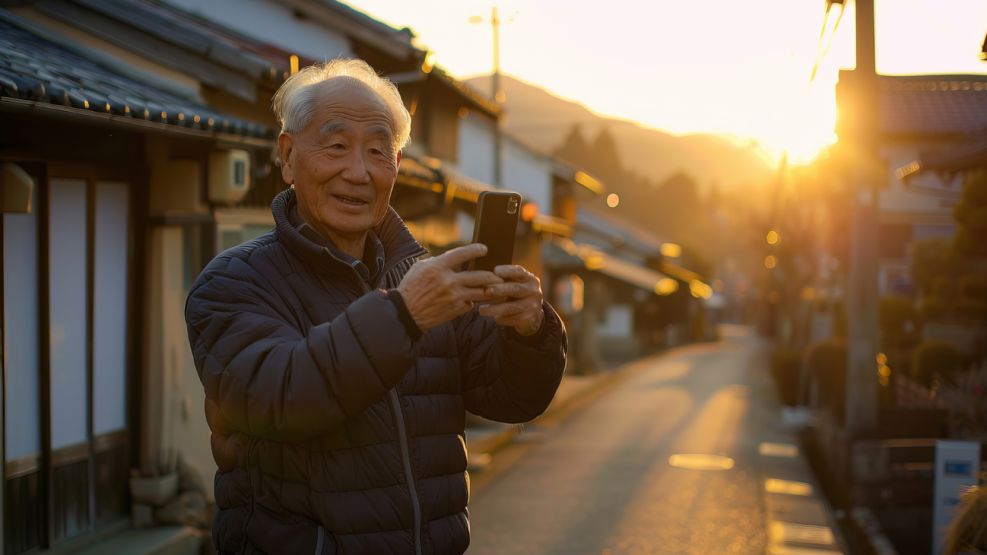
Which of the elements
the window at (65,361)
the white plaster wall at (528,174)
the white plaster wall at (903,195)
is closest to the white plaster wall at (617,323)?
the white plaster wall at (528,174)

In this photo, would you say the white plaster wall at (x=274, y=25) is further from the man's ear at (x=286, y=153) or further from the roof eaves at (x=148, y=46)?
the man's ear at (x=286, y=153)

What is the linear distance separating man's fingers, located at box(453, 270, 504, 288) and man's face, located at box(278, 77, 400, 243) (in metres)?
0.48

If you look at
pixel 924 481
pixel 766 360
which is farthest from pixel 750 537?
pixel 766 360

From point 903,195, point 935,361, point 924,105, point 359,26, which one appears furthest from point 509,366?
point 924,105

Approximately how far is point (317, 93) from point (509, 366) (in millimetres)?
878

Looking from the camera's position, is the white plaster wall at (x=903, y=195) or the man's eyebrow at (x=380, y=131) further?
the white plaster wall at (x=903, y=195)

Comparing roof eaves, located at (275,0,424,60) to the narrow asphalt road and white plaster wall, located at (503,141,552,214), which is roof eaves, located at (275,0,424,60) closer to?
the narrow asphalt road

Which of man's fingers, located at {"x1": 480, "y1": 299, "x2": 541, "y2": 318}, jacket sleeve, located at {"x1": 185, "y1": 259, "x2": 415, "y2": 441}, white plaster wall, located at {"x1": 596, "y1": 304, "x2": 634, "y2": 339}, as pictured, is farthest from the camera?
white plaster wall, located at {"x1": 596, "y1": 304, "x2": 634, "y2": 339}

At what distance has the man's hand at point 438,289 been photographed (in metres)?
2.19

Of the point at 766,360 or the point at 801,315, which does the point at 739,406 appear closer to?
the point at 801,315

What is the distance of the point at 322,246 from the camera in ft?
8.17

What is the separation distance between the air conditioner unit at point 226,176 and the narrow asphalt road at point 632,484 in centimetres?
375

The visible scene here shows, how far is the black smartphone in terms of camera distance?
2324mm

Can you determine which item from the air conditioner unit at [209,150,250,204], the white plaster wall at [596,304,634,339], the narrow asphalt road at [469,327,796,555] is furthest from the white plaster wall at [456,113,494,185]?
the air conditioner unit at [209,150,250,204]
